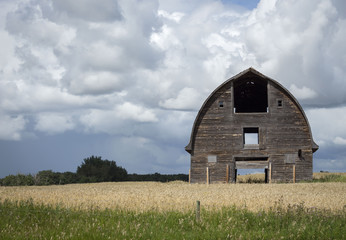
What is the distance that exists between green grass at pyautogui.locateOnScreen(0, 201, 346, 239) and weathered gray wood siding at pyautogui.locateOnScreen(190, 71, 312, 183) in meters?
18.8

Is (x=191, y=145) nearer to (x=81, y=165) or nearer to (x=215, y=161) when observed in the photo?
(x=215, y=161)

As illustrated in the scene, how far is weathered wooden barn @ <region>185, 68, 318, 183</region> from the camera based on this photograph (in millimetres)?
32812

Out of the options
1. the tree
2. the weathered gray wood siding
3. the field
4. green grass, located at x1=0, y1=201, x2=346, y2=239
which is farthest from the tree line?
green grass, located at x1=0, y1=201, x2=346, y2=239

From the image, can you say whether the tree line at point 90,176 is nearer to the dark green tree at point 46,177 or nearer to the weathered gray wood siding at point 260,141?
the dark green tree at point 46,177

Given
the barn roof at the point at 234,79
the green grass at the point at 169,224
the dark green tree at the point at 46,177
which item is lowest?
the green grass at the point at 169,224

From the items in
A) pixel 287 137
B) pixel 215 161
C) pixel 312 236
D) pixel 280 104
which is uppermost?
pixel 280 104

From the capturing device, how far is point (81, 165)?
48094 millimetres

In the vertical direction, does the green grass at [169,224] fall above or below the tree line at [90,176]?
below

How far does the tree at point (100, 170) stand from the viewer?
1866 inches

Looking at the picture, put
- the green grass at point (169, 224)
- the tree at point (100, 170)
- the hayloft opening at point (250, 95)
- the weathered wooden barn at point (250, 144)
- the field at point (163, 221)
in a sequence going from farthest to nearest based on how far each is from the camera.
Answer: the tree at point (100, 170)
the hayloft opening at point (250, 95)
the weathered wooden barn at point (250, 144)
the field at point (163, 221)
the green grass at point (169, 224)

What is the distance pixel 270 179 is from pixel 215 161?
4600 millimetres

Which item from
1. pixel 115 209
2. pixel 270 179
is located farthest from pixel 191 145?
pixel 115 209

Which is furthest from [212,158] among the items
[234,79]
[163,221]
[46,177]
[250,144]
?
[163,221]

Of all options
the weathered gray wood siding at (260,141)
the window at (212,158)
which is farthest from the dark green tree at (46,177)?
the window at (212,158)
